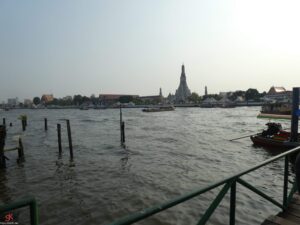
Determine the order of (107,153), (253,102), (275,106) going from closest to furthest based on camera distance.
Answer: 1. (107,153)
2. (275,106)
3. (253,102)

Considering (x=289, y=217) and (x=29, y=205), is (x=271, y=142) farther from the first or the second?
(x=29, y=205)

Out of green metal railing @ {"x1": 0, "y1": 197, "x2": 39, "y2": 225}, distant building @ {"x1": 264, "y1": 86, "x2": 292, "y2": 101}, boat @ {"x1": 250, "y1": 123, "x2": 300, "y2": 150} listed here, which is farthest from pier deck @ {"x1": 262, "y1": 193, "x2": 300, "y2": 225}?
distant building @ {"x1": 264, "y1": 86, "x2": 292, "y2": 101}

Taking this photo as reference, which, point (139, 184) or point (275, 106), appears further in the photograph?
point (275, 106)

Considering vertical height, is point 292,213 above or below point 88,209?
above

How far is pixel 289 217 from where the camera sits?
565 centimetres

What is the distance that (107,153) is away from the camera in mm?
24391

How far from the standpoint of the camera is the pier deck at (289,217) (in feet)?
17.5

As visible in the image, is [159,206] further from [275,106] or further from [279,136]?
[275,106]

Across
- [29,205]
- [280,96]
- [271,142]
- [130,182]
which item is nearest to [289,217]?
[29,205]

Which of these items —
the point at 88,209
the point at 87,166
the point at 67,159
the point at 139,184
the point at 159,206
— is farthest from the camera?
the point at 67,159

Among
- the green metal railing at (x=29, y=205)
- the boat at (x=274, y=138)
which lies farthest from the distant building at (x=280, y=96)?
the green metal railing at (x=29, y=205)

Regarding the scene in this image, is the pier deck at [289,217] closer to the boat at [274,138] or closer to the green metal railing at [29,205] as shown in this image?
the green metal railing at [29,205]

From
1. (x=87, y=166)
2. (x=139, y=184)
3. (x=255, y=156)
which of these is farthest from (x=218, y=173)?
(x=87, y=166)

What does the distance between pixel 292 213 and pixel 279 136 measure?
21250 mm
